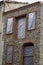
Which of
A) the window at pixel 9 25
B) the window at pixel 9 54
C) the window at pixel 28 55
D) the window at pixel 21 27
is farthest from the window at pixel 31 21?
the window at pixel 9 54

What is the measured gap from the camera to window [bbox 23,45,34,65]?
25547mm

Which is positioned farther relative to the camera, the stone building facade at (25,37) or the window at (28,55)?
the window at (28,55)

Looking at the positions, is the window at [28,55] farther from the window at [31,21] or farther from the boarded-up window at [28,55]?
the window at [31,21]

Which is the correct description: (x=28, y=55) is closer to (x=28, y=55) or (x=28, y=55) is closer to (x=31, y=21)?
(x=28, y=55)

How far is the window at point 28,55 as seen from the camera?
25547 millimetres

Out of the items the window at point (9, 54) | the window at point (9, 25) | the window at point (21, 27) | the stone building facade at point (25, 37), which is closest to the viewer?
the stone building facade at point (25, 37)

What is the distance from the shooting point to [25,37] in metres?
26.3

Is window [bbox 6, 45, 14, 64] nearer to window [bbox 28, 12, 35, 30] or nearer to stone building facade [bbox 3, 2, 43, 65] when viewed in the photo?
stone building facade [bbox 3, 2, 43, 65]

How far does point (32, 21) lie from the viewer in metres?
25.6

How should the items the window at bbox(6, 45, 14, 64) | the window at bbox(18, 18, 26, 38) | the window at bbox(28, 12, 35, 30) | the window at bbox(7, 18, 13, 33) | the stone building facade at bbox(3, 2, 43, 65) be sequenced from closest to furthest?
1. the stone building facade at bbox(3, 2, 43, 65)
2. the window at bbox(28, 12, 35, 30)
3. the window at bbox(18, 18, 26, 38)
4. the window at bbox(6, 45, 14, 64)
5. the window at bbox(7, 18, 13, 33)

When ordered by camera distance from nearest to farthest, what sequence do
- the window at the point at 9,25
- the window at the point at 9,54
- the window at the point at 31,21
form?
the window at the point at 31,21
the window at the point at 9,54
the window at the point at 9,25

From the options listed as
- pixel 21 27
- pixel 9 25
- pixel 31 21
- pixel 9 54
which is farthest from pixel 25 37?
pixel 9 25

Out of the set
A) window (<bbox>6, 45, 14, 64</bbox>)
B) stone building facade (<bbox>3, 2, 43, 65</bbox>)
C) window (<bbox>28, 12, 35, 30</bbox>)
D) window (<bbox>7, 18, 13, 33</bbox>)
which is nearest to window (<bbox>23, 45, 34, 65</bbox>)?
stone building facade (<bbox>3, 2, 43, 65</bbox>)

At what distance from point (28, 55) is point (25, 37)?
6.13 feet
